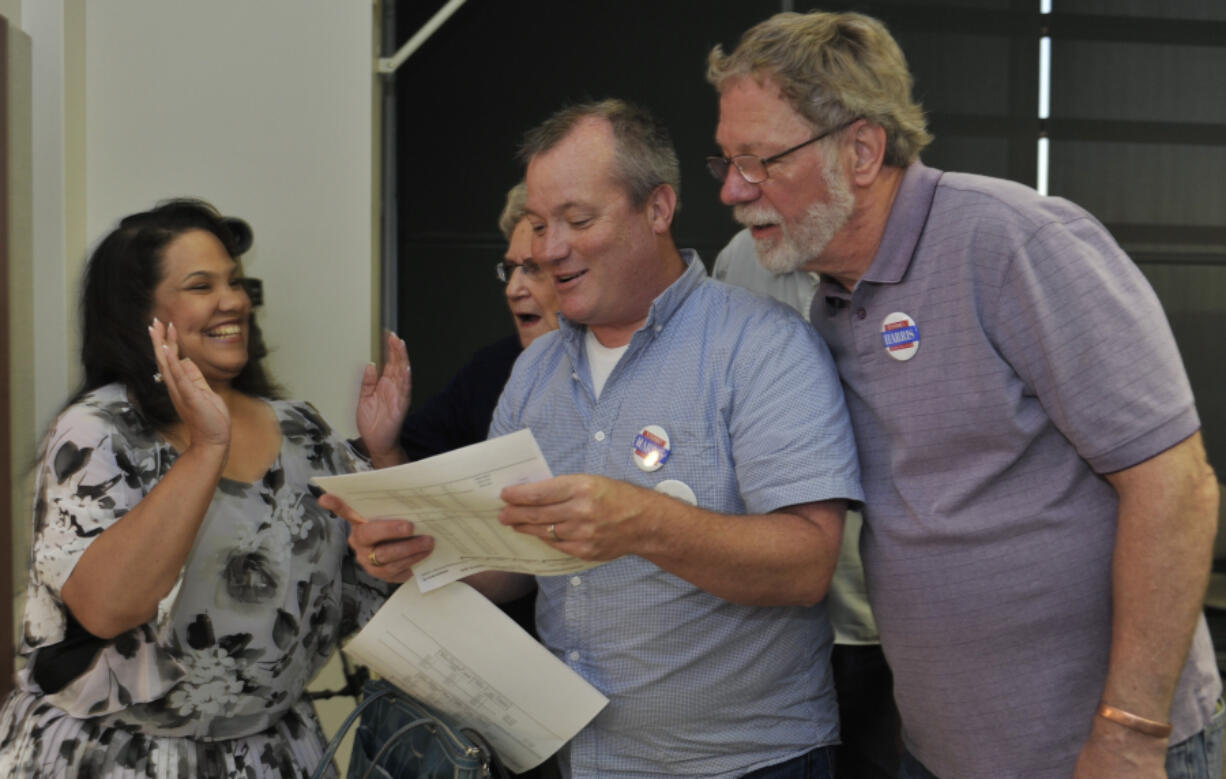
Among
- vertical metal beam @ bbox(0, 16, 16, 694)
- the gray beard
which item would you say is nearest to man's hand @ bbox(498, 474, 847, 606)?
the gray beard

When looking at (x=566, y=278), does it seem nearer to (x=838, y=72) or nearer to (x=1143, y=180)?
(x=838, y=72)

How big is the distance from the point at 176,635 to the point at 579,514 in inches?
36.6

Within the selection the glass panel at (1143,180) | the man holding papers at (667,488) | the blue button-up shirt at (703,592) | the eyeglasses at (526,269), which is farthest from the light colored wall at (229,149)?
the glass panel at (1143,180)

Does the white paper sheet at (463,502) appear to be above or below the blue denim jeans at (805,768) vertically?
above

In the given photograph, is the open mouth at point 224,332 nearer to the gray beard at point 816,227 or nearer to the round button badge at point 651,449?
the round button badge at point 651,449

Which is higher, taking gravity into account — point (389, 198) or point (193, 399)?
point (389, 198)

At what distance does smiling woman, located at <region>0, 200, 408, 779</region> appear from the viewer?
1.79 metres

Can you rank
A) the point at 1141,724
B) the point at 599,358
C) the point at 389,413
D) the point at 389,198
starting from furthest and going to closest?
the point at 389,198 → the point at 389,413 → the point at 599,358 → the point at 1141,724

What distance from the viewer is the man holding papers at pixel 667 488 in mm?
1465

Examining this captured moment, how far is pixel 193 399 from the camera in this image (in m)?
1.80

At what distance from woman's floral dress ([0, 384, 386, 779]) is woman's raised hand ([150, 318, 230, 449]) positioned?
0.16m

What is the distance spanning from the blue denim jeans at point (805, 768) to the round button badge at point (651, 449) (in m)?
0.49

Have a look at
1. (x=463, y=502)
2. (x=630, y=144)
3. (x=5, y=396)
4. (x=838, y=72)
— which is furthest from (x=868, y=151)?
(x=5, y=396)

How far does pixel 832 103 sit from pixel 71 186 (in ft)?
7.54
